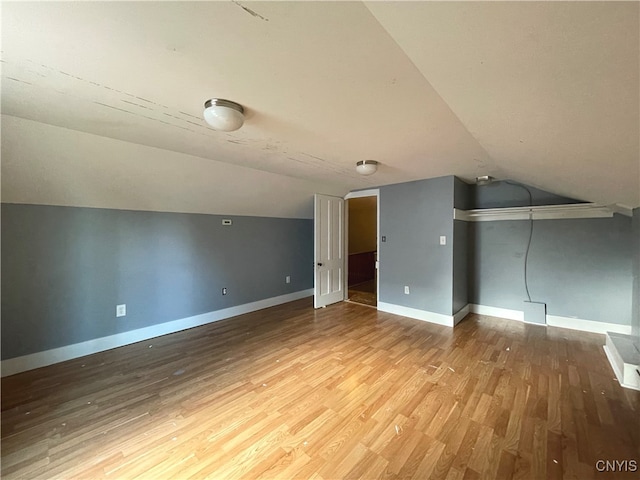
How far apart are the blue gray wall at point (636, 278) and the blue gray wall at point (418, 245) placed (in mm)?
1756

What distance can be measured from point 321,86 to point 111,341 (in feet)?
11.7

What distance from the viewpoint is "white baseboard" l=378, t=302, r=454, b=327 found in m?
3.53

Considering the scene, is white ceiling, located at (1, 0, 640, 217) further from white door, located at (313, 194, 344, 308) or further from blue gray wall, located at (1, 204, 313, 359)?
white door, located at (313, 194, 344, 308)

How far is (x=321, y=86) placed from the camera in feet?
4.46

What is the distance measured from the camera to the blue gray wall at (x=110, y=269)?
2432 mm

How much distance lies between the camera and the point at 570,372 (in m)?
2.34

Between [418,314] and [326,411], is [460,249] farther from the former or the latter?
[326,411]

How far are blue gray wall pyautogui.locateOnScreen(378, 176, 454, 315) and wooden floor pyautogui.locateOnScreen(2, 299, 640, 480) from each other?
0.86 m

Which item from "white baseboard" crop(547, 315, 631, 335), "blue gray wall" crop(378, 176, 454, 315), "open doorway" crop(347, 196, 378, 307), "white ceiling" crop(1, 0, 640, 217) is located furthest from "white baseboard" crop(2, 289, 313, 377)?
"white baseboard" crop(547, 315, 631, 335)

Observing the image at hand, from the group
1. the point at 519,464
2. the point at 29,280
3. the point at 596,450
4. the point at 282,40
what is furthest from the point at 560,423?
the point at 29,280

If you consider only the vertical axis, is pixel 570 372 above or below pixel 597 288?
below

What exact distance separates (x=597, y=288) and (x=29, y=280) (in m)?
6.56

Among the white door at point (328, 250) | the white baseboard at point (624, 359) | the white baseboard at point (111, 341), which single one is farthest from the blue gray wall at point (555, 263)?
the white baseboard at point (111, 341)

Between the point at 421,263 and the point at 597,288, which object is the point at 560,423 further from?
the point at 597,288
